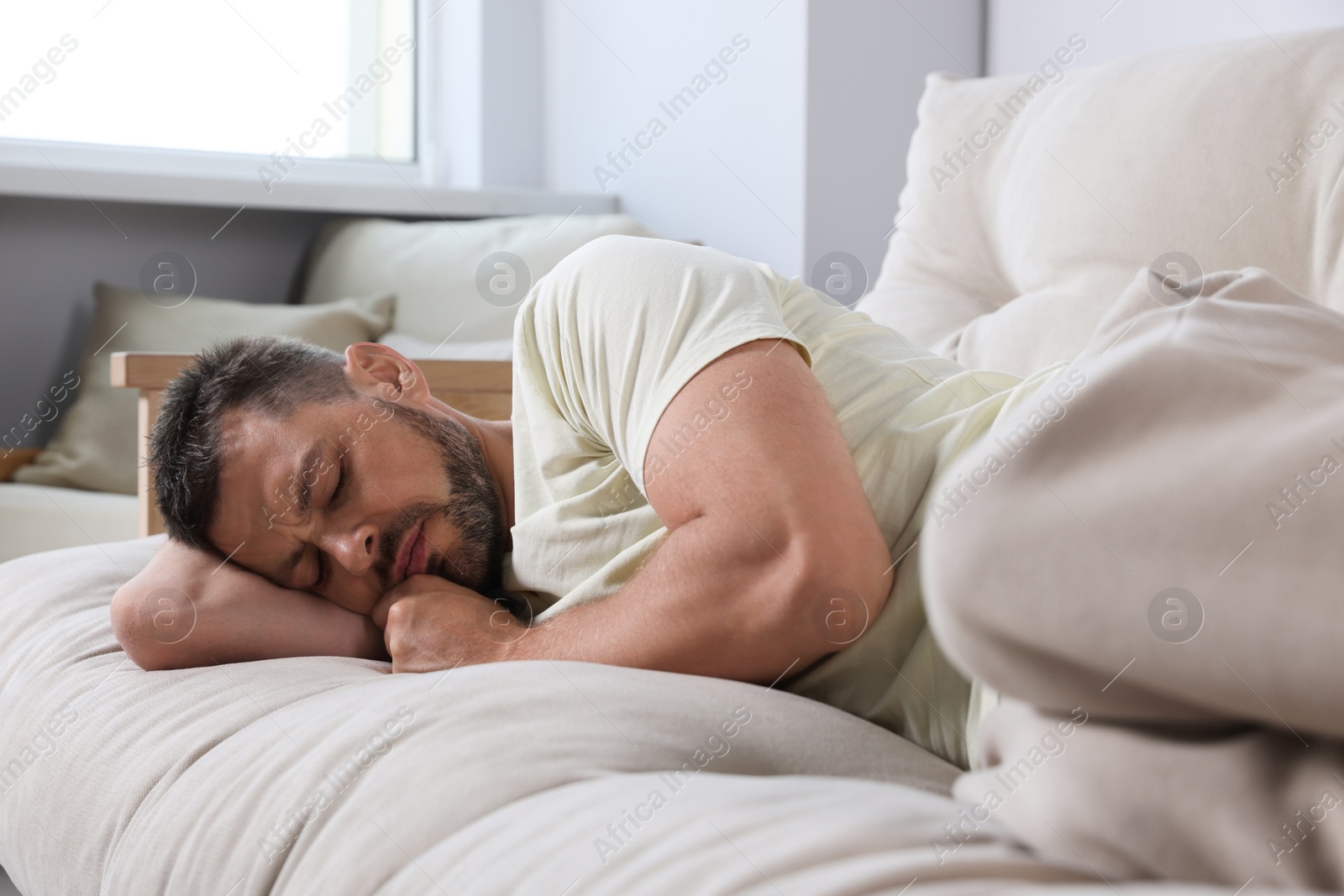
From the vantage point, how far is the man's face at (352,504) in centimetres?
102

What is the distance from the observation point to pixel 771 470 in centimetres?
78

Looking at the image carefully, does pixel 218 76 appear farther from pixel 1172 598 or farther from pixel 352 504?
pixel 1172 598

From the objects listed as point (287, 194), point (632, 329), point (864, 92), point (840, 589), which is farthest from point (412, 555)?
point (287, 194)

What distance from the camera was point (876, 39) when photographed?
217 centimetres

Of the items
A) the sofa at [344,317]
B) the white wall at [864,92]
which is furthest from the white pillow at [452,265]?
the white wall at [864,92]

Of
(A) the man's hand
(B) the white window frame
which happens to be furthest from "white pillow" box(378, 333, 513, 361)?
(A) the man's hand

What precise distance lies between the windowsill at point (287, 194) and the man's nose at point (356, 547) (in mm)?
1894

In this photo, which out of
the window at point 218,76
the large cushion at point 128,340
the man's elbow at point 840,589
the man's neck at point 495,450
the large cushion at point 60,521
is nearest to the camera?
the man's elbow at point 840,589

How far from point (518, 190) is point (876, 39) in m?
1.06

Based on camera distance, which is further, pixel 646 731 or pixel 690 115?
pixel 690 115

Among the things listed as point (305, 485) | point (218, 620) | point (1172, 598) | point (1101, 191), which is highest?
point (1101, 191)

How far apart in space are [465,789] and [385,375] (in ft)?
2.12

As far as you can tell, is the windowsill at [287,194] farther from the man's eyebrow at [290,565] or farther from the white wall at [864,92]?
the man's eyebrow at [290,565]

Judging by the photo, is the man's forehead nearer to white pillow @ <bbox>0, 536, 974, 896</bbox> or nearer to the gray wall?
white pillow @ <bbox>0, 536, 974, 896</bbox>
